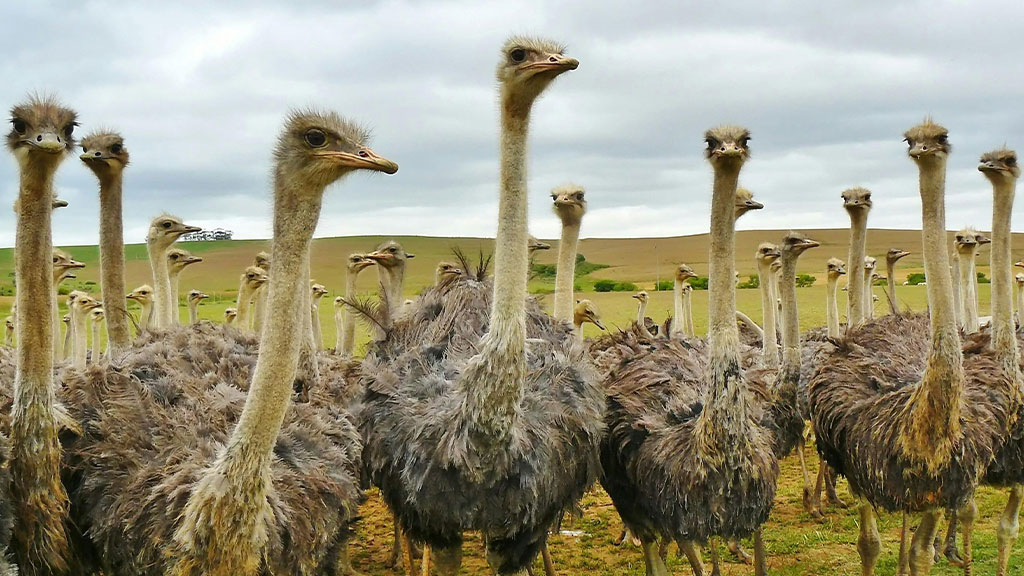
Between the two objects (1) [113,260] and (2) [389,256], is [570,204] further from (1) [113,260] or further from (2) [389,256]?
(1) [113,260]

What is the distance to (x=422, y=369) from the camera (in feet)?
15.9

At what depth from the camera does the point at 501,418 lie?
419 centimetres

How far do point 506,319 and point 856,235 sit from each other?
4644 mm

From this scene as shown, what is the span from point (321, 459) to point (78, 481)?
3.26 feet

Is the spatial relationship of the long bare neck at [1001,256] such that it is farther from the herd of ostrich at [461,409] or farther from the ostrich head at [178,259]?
the ostrich head at [178,259]

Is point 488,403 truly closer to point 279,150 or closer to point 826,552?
point 279,150

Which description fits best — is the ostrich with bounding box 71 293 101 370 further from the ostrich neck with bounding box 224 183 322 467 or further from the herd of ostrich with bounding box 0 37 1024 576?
the ostrich neck with bounding box 224 183 322 467

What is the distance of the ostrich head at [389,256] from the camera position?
775 cm

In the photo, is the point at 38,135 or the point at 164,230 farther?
the point at 164,230

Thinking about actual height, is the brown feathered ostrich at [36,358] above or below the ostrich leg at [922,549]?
above

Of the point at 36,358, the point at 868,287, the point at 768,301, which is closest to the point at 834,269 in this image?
the point at 868,287

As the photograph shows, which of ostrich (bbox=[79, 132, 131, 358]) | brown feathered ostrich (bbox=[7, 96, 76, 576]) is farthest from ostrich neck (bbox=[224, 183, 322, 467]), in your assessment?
ostrich (bbox=[79, 132, 131, 358])

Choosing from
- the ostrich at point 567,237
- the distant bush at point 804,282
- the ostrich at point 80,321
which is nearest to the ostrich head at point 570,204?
the ostrich at point 567,237

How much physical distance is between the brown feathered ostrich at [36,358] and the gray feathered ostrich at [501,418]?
158 cm
